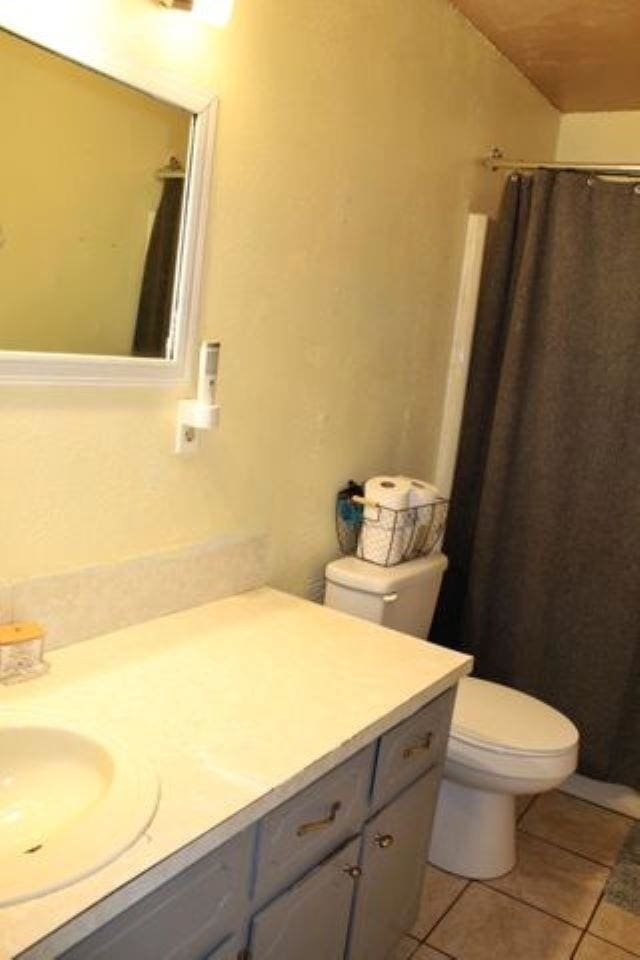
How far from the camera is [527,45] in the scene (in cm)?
231

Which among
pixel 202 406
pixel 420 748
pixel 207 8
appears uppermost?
pixel 207 8

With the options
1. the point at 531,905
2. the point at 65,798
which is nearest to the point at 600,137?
the point at 531,905

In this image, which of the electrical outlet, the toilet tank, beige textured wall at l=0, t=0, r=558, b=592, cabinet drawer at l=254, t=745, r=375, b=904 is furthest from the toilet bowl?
the electrical outlet

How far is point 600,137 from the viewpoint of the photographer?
2824 millimetres

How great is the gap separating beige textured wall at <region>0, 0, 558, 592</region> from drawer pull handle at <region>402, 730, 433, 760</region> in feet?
1.89

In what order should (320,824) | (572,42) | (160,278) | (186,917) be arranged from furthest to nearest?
(572,42) < (160,278) < (320,824) < (186,917)

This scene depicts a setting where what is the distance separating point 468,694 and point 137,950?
1397mm

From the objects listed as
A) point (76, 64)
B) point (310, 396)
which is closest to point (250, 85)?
point (76, 64)

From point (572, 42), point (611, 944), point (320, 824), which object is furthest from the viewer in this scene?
point (572, 42)

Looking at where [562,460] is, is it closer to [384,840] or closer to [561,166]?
[561,166]

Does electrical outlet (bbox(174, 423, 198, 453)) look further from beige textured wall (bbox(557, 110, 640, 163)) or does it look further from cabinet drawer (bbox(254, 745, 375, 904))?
beige textured wall (bbox(557, 110, 640, 163))

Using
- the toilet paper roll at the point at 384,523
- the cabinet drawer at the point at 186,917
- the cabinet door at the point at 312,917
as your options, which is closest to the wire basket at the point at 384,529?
the toilet paper roll at the point at 384,523

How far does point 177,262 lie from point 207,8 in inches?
16.8

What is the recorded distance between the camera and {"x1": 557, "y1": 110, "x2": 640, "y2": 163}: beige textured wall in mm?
2748
